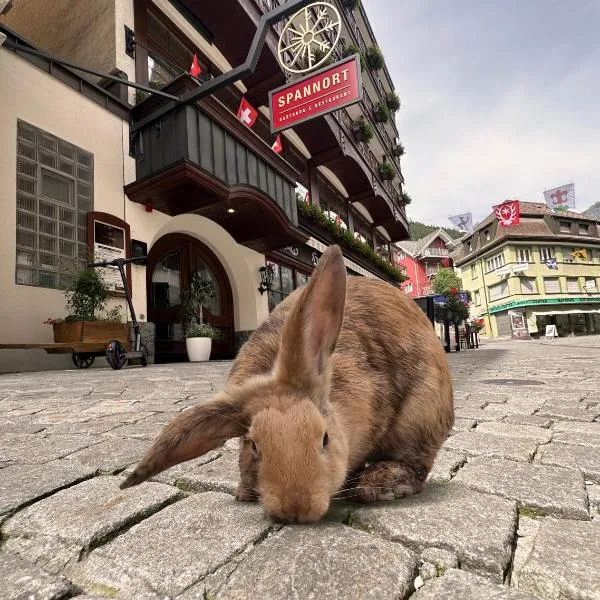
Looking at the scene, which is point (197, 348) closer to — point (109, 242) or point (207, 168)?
point (109, 242)

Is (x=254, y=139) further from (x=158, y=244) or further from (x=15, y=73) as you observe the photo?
(x=15, y=73)

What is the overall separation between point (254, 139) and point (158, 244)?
364 cm

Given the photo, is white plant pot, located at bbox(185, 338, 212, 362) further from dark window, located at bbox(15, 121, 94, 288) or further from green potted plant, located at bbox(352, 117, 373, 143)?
green potted plant, located at bbox(352, 117, 373, 143)

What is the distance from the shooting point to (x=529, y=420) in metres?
2.87

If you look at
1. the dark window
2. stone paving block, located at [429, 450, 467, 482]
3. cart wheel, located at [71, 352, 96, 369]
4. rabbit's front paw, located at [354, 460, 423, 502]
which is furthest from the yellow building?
rabbit's front paw, located at [354, 460, 423, 502]

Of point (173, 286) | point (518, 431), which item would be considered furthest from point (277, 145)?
point (518, 431)

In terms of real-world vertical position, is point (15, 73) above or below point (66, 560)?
above

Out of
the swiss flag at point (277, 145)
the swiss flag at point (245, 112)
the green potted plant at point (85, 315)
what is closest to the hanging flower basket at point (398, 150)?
the swiss flag at point (277, 145)

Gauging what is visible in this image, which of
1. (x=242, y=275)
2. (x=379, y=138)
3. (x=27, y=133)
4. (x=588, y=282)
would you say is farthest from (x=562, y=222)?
(x=27, y=133)

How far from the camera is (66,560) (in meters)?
1.09

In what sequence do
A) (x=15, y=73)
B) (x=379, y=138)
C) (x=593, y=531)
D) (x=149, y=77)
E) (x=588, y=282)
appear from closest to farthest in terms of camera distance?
(x=593, y=531) → (x=15, y=73) → (x=149, y=77) → (x=379, y=138) → (x=588, y=282)

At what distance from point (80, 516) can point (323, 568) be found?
0.83 meters

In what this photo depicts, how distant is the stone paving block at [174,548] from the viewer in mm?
986

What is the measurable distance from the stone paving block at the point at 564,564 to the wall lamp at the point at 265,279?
11.9 m
